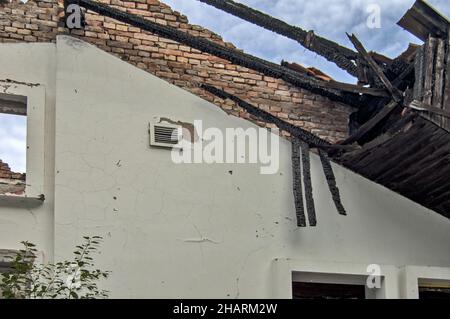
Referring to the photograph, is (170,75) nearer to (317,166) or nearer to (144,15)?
(144,15)

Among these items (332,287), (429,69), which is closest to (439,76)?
(429,69)

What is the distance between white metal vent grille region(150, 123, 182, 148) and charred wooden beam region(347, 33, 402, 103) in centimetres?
200

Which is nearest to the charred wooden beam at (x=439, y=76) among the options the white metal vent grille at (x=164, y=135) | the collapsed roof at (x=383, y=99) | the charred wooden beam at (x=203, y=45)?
the collapsed roof at (x=383, y=99)

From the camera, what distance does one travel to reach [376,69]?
19.4 feet

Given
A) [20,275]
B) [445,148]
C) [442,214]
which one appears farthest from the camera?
[442,214]

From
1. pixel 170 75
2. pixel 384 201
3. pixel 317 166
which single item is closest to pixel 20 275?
pixel 170 75

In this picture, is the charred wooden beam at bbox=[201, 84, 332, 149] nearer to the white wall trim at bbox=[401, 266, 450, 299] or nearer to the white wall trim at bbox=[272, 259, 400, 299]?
the white wall trim at bbox=[272, 259, 400, 299]

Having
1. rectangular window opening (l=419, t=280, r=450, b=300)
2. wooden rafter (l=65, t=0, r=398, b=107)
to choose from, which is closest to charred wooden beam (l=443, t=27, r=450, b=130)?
wooden rafter (l=65, t=0, r=398, b=107)

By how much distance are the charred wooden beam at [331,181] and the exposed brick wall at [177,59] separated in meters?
0.50

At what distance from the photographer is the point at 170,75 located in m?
6.51

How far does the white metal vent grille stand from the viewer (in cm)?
600

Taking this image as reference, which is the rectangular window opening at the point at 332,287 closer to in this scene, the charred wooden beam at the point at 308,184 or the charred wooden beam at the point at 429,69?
the charred wooden beam at the point at 308,184

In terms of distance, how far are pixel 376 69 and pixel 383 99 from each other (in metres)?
0.55
